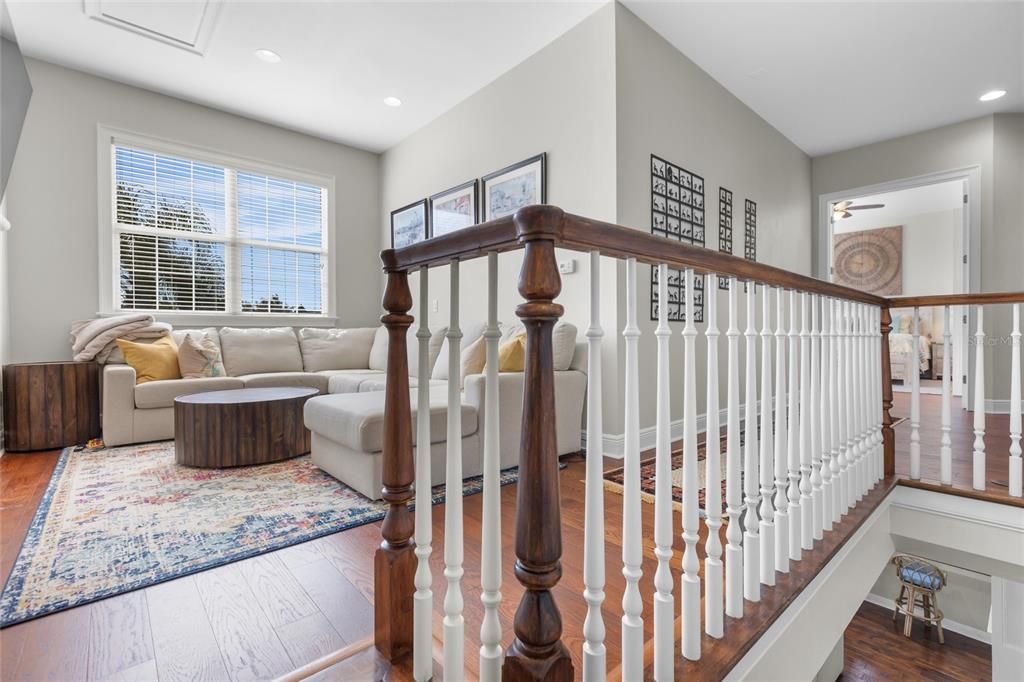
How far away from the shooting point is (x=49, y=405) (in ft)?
10.1

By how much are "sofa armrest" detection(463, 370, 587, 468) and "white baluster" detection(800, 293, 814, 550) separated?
945 millimetres

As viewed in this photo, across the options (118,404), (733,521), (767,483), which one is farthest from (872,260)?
(118,404)

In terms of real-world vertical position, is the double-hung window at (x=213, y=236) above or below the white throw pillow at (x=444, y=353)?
above

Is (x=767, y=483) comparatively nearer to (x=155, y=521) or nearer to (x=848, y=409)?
(x=848, y=409)

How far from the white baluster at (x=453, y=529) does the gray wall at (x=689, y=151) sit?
207 centimetres

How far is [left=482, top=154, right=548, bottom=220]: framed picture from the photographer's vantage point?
3.35 metres

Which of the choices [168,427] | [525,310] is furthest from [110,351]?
[525,310]

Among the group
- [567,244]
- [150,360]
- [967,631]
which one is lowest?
[967,631]

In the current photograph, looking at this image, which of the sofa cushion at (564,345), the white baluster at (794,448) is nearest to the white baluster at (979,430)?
the white baluster at (794,448)

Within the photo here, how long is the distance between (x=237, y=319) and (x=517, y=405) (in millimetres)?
3176

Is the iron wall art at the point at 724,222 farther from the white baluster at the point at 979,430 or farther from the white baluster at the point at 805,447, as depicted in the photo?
the white baluster at the point at 805,447

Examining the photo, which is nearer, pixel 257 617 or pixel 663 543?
pixel 663 543

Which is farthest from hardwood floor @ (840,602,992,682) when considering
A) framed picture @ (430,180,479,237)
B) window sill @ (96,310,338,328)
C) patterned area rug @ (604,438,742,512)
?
window sill @ (96,310,338,328)

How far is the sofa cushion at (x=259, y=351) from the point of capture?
3859mm
